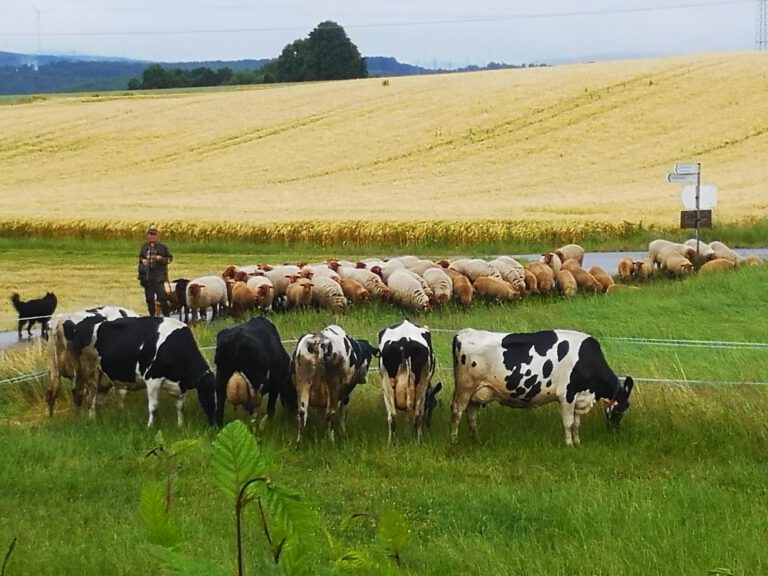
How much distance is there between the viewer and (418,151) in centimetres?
5194

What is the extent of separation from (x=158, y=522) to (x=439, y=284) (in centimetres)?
1929

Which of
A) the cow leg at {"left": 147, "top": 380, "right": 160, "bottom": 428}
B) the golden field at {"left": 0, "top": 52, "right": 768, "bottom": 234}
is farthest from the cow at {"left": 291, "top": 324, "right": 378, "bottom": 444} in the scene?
the golden field at {"left": 0, "top": 52, "right": 768, "bottom": 234}

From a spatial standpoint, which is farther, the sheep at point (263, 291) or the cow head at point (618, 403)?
the sheep at point (263, 291)

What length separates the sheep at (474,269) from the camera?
23453 millimetres

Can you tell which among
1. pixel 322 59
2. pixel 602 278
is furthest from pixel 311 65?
pixel 602 278

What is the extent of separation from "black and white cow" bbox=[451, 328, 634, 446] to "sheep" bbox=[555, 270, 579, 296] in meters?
11.1

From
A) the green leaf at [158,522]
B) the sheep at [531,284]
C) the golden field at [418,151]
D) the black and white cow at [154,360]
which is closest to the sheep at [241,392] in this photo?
the black and white cow at [154,360]

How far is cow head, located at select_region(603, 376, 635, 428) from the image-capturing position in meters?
12.3

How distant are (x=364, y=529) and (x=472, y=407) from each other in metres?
3.47

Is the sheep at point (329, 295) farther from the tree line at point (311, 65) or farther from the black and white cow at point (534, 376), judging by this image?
the tree line at point (311, 65)

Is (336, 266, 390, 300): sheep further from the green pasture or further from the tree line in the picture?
the tree line

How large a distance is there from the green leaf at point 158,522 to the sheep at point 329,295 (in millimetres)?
18363

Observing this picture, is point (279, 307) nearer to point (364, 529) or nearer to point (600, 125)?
point (364, 529)

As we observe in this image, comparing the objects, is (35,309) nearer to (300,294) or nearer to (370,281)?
(300,294)
